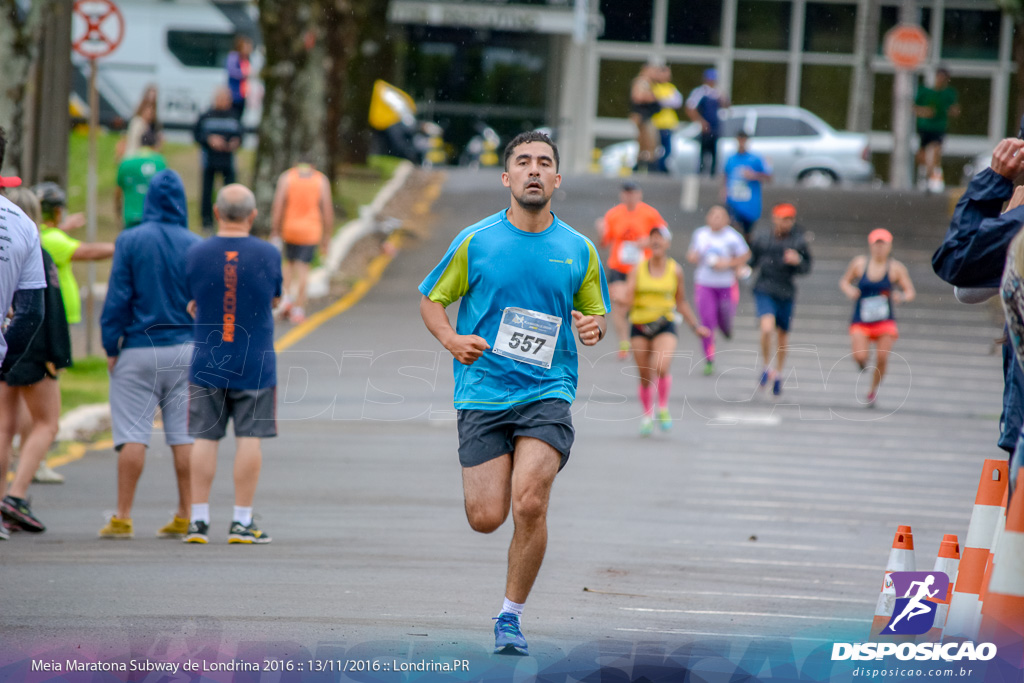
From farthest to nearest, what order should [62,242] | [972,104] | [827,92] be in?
[972,104], [827,92], [62,242]

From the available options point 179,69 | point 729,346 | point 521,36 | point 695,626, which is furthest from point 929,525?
point 179,69

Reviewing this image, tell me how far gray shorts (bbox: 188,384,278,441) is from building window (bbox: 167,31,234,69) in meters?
26.2

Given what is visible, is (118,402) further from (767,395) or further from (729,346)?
(729,346)

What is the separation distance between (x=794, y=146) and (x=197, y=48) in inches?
534

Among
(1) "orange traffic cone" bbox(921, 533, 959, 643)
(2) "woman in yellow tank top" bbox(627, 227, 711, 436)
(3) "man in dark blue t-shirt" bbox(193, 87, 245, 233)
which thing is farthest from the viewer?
(3) "man in dark blue t-shirt" bbox(193, 87, 245, 233)

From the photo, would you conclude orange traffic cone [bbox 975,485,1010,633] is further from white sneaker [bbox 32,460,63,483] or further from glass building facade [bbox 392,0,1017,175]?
glass building facade [bbox 392,0,1017,175]

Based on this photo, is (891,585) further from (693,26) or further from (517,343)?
(693,26)

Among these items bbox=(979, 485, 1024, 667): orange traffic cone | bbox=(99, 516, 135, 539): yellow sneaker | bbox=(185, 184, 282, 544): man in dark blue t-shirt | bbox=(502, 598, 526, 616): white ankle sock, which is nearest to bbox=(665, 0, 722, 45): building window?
bbox=(185, 184, 282, 544): man in dark blue t-shirt

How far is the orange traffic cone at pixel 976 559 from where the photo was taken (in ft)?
16.4

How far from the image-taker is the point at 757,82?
127ft

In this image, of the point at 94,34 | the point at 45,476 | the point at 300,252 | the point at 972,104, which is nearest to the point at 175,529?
the point at 45,476

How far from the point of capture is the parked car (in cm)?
3181

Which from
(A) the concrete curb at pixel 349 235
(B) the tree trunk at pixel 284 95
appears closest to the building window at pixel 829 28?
(A) the concrete curb at pixel 349 235

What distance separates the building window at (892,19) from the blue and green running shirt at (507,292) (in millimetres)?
35463
